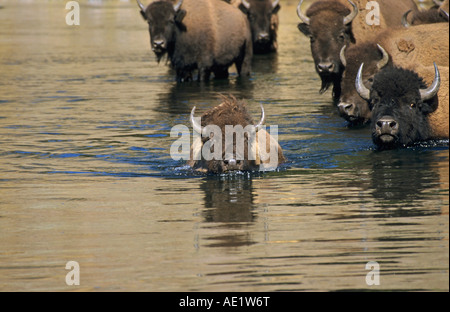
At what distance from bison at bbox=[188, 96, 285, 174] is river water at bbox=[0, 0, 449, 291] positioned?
7.6 inches

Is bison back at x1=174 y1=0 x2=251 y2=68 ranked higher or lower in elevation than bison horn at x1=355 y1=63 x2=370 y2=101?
lower

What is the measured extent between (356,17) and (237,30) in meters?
5.71

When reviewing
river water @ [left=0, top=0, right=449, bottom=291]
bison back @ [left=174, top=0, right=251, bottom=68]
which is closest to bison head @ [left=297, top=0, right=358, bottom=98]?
river water @ [left=0, top=0, right=449, bottom=291]

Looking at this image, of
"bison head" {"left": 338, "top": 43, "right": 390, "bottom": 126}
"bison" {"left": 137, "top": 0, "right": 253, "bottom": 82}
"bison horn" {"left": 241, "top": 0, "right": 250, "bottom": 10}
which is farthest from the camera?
"bison horn" {"left": 241, "top": 0, "right": 250, "bottom": 10}

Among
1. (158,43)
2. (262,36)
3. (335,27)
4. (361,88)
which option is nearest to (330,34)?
(335,27)

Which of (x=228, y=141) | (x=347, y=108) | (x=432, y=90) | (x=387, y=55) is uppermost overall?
(x=228, y=141)

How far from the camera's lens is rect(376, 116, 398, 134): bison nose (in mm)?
13422

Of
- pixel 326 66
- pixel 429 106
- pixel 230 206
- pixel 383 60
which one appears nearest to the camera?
pixel 230 206

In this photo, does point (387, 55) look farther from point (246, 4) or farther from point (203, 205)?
point (246, 4)

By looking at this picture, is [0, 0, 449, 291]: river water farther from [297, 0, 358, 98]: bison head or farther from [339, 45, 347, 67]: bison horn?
[339, 45, 347, 67]: bison horn

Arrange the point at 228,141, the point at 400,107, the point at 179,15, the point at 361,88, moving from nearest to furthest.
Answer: the point at 228,141 → the point at 400,107 → the point at 361,88 → the point at 179,15

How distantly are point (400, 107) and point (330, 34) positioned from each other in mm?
4703

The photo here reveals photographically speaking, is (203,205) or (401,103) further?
(401,103)

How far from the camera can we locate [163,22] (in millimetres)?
22734
